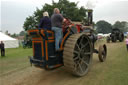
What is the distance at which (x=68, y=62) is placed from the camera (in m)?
3.47

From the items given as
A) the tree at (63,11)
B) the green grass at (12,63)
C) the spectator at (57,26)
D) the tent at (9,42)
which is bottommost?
the green grass at (12,63)

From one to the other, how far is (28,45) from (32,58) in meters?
15.9

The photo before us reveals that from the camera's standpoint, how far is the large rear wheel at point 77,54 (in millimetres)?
3470

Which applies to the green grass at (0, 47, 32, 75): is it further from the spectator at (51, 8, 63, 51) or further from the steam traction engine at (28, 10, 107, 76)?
the spectator at (51, 8, 63, 51)

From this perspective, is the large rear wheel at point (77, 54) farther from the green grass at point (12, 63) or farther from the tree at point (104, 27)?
the tree at point (104, 27)

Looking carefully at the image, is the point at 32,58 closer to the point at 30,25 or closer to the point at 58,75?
the point at 58,75

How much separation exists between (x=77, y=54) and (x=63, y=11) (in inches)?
814

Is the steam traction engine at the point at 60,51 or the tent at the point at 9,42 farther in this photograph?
the tent at the point at 9,42

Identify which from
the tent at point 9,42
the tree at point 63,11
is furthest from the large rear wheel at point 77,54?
the tent at point 9,42

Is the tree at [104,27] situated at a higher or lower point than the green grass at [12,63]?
higher

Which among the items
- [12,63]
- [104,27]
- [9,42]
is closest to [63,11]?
[9,42]

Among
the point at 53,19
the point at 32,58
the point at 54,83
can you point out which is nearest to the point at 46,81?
the point at 54,83

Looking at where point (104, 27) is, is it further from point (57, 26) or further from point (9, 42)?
point (57, 26)

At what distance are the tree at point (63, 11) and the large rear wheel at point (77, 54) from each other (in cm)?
1969
